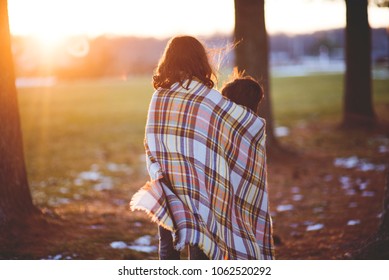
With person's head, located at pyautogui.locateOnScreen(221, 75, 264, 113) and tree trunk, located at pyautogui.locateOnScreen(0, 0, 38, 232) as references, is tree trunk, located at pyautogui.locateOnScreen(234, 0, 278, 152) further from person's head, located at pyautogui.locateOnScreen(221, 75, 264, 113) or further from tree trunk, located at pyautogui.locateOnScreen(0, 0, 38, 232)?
person's head, located at pyautogui.locateOnScreen(221, 75, 264, 113)

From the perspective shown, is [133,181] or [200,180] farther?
[133,181]

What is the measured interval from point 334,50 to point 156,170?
5025cm


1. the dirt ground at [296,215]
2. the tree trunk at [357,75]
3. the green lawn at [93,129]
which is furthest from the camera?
the tree trunk at [357,75]

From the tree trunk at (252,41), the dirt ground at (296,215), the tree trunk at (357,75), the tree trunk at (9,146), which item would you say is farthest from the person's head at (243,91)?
the tree trunk at (357,75)

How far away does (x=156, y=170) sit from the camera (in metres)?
3.53

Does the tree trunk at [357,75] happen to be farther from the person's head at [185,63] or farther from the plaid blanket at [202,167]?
the person's head at [185,63]

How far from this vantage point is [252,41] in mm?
8109

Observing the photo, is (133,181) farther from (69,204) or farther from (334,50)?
(334,50)

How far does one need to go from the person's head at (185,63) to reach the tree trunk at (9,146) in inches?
83.1

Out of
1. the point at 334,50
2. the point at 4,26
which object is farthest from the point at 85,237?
the point at 334,50

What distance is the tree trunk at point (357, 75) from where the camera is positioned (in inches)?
435

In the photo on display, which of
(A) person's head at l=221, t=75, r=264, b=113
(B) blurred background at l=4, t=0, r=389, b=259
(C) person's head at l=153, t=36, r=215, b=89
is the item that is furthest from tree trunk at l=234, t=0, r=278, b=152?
(C) person's head at l=153, t=36, r=215, b=89

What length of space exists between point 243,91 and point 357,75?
849 cm

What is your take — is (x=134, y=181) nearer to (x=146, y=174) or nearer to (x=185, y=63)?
(x=146, y=174)
